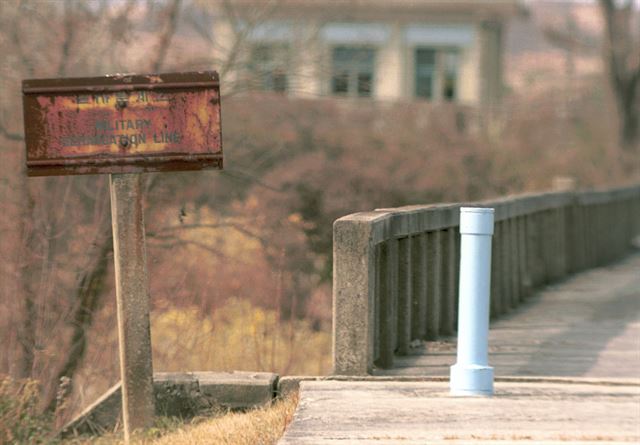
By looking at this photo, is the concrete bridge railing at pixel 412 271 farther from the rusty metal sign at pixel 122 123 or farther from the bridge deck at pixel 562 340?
the rusty metal sign at pixel 122 123

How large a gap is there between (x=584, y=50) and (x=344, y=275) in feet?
120

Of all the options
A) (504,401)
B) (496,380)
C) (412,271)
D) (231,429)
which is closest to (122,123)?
(231,429)

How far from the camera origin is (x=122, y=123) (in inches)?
347

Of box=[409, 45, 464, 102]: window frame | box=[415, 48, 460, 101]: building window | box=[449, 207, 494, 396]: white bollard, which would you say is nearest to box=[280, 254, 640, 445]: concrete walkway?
box=[449, 207, 494, 396]: white bollard

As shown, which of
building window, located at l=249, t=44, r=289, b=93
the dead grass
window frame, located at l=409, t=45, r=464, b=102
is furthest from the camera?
window frame, located at l=409, t=45, r=464, b=102

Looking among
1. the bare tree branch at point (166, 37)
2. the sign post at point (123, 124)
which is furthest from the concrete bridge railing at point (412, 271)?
the bare tree branch at point (166, 37)

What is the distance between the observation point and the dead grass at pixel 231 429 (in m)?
7.53

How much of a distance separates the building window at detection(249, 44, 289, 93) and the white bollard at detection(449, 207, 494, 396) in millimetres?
10532

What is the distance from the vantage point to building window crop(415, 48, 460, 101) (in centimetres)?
4600

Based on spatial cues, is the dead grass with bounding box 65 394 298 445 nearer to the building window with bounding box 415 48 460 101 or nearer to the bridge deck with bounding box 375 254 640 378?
the bridge deck with bounding box 375 254 640 378

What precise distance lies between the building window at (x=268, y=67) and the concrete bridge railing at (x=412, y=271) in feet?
13.8

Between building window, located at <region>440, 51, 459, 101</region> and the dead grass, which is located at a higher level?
building window, located at <region>440, 51, 459, 101</region>

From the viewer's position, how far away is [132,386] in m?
9.05

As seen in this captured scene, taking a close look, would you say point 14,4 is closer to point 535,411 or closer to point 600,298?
point 600,298
